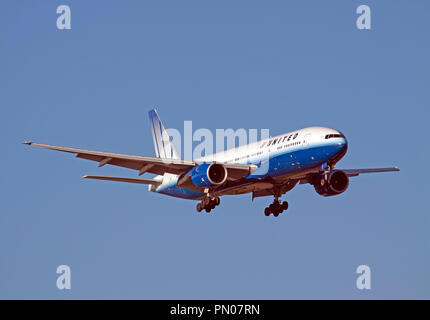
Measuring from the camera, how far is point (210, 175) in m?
58.6

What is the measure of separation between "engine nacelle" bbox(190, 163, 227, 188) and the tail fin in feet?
40.3

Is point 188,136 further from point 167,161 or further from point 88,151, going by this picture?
point 88,151

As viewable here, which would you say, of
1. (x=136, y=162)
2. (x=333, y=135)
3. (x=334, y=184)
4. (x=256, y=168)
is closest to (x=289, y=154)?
(x=333, y=135)

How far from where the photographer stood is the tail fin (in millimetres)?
72375

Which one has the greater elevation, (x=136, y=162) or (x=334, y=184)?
(x=136, y=162)

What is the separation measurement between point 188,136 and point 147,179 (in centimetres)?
487

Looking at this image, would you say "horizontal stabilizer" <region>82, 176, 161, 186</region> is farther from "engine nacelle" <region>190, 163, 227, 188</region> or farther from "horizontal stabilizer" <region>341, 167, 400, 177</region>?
"horizontal stabilizer" <region>341, 167, 400, 177</region>

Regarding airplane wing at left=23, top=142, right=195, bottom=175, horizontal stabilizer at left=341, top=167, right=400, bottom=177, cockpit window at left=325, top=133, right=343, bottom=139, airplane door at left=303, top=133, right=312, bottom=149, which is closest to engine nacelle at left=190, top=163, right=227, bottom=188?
airplane wing at left=23, top=142, right=195, bottom=175

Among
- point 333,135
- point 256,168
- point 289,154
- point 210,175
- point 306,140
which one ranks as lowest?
point 210,175

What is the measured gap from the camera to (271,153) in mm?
57219

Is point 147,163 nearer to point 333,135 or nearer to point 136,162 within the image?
point 136,162

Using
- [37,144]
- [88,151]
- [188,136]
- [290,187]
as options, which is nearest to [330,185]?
[290,187]

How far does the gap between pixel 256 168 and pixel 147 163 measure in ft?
25.2

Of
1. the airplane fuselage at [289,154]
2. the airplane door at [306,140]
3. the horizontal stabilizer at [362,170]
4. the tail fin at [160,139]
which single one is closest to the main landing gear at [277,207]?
the airplane fuselage at [289,154]
